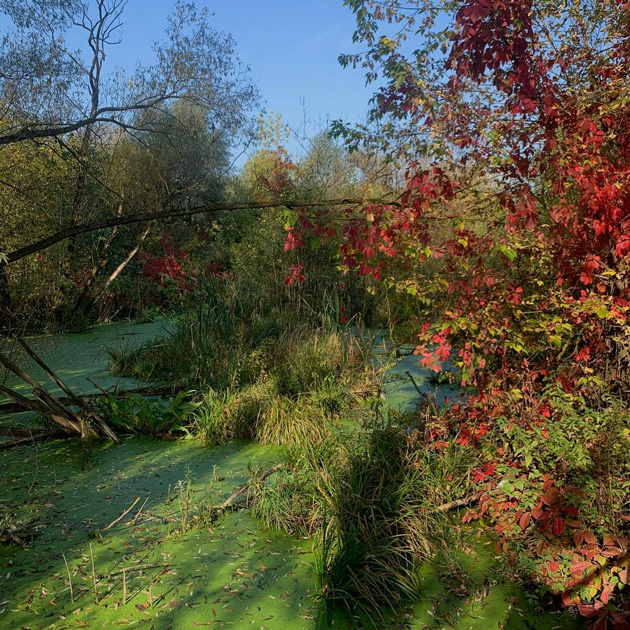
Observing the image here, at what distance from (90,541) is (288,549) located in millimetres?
1028

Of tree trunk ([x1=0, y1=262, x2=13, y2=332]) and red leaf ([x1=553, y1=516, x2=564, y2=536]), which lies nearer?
red leaf ([x1=553, y1=516, x2=564, y2=536])

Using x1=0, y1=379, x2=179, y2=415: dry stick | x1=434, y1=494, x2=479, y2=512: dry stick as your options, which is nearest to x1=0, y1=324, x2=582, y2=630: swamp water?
x1=434, y1=494, x2=479, y2=512: dry stick

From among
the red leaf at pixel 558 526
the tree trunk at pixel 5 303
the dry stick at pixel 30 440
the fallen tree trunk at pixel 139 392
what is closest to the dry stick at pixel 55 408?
the dry stick at pixel 30 440

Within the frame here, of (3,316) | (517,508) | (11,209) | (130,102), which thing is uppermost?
(130,102)

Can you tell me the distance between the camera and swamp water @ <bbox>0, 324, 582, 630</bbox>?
217 centimetres

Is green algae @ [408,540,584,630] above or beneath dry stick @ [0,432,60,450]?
beneath

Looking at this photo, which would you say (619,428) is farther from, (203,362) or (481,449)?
(203,362)

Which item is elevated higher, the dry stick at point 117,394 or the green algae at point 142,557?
the dry stick at point 117,394

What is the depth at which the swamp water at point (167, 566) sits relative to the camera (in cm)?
217

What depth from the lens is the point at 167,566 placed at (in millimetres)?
2496

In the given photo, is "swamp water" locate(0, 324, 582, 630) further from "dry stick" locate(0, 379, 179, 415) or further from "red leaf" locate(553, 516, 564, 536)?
"dry stick" locate(0, 379, 179, 415)

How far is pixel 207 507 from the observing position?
300cm

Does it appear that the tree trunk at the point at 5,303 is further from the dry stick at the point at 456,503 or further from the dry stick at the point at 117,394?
the dry stick at the point at 456,503

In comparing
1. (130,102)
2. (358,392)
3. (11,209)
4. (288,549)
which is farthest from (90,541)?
(130,102)
